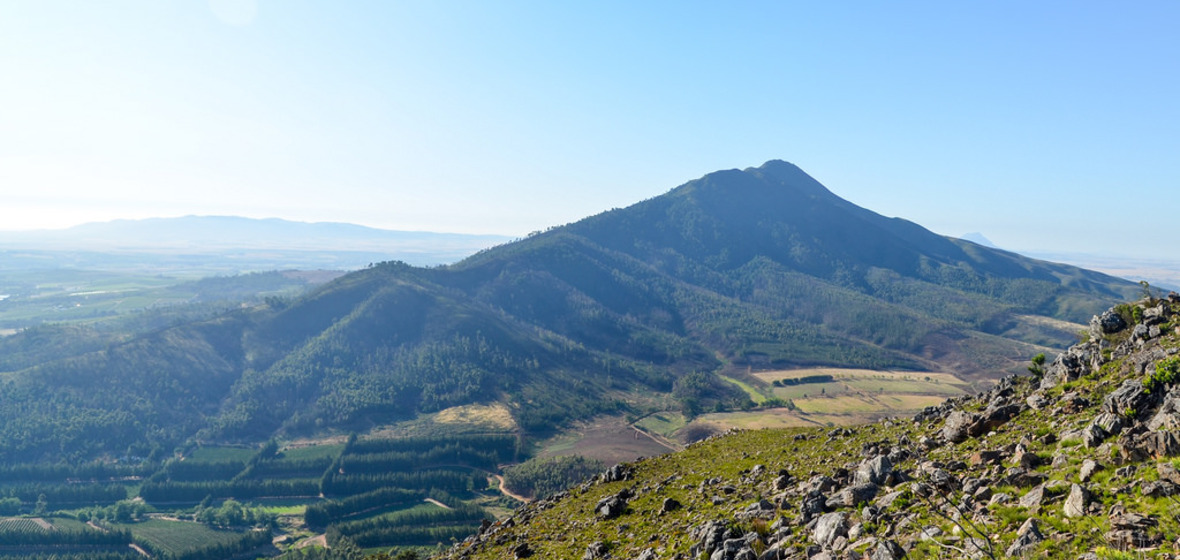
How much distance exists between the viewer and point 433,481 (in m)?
161

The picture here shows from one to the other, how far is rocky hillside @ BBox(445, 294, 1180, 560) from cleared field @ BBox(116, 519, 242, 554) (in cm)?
12167

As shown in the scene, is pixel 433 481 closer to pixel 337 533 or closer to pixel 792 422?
pixel 337 533

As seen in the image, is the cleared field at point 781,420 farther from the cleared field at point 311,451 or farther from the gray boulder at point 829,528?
the gray boulder at point 829,528

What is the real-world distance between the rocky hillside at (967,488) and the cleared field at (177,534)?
122 metres

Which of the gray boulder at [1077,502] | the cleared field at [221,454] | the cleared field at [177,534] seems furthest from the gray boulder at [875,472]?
the cleared field at [221,454]

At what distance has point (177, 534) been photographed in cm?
13338

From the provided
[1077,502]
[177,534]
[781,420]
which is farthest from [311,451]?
[1077,502]

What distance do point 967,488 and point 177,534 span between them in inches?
6909

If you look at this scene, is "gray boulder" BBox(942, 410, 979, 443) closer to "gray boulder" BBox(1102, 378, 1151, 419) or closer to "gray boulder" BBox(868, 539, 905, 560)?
"gray boulder" BBox(1102, 378, 1151, 419)

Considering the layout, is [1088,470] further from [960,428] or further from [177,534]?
[177,534]

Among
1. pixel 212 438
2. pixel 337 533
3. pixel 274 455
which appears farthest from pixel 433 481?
pixel 212 438

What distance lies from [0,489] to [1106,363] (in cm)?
25317

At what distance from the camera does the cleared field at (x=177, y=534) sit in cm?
12588

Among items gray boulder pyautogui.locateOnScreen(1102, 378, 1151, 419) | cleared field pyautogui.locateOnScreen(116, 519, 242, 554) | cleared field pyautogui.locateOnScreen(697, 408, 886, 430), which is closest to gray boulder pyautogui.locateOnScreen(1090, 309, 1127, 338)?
gray boulder pyautogui.locateOnScreen(1102, 378, 1151, 419)
